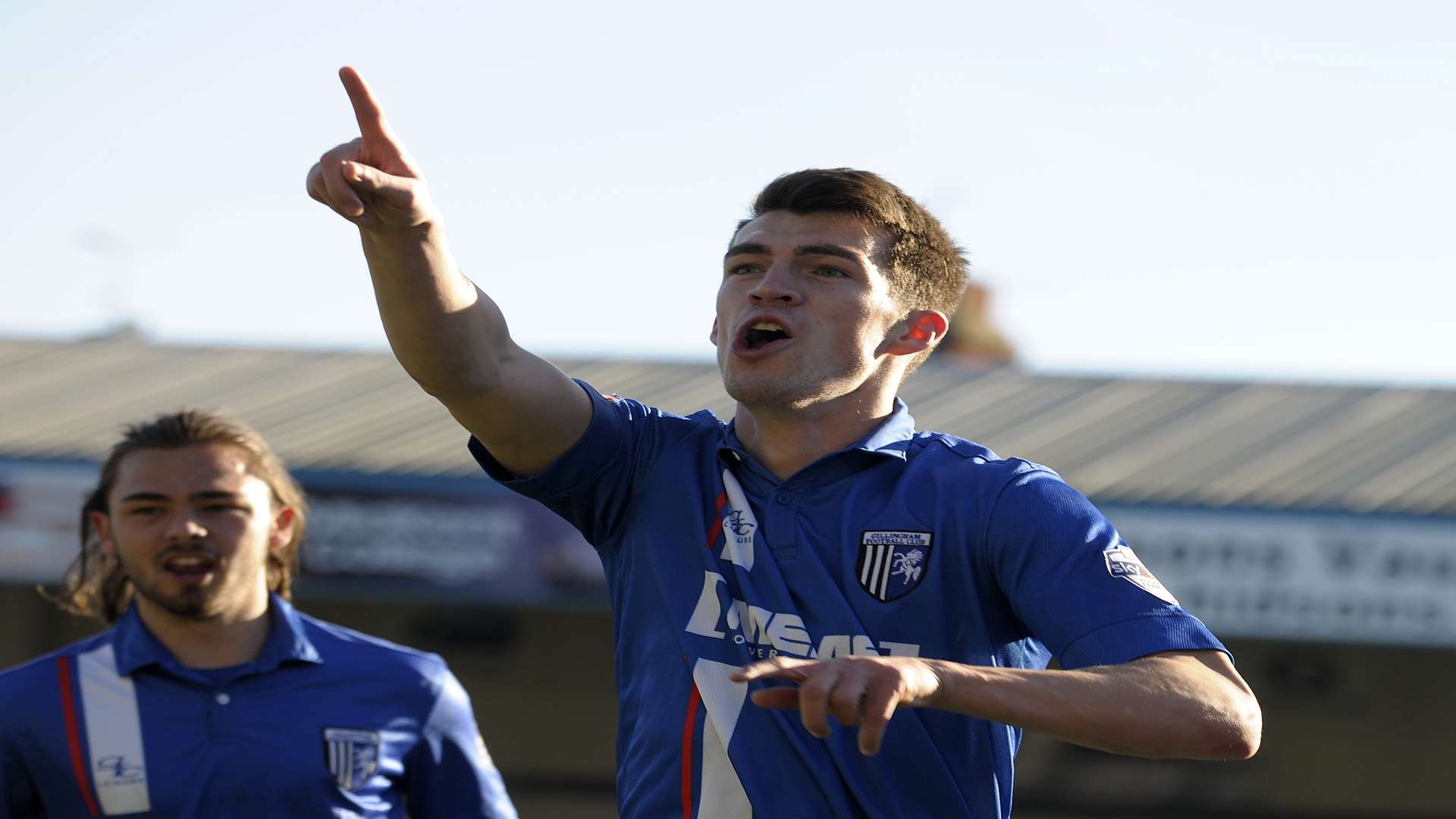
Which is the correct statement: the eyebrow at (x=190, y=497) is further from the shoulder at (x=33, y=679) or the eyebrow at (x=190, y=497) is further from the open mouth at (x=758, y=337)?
the open mouth at (x=758, y=337)

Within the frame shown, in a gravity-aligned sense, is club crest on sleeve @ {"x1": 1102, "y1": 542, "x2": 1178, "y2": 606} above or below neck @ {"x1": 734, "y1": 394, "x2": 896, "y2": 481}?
below

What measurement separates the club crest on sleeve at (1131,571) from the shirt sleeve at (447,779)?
6.75 feet

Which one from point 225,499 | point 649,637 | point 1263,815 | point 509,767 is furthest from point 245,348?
point 649,637

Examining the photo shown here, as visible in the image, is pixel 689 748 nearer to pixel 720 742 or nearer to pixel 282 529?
pixel 720 742

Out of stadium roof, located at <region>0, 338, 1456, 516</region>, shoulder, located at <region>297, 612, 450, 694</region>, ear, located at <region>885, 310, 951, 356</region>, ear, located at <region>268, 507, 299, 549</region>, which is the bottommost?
stadium roof, located at <region>0, 338, 1456, 516</region>

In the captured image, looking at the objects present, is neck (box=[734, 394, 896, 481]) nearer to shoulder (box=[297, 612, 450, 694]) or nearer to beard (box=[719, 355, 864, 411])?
beard (box=[719, 355, 864, 411])

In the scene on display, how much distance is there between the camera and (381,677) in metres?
4.23

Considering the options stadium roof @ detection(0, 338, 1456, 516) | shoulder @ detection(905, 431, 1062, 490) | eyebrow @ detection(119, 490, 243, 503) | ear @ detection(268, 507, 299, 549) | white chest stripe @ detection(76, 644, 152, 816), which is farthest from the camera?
stadium roof @ detection(0, 338, 1456, 516)

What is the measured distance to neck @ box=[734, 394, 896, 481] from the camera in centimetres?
287

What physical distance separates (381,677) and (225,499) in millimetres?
579

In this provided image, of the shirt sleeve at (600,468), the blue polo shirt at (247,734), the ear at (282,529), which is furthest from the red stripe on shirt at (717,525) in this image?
the ear at (282,529)

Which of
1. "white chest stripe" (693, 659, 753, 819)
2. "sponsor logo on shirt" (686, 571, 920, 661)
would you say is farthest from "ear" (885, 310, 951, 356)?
"white chest stripe" (693, 659, 753, 819)

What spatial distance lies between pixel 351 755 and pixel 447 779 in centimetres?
26

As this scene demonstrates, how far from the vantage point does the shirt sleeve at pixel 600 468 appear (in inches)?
111
